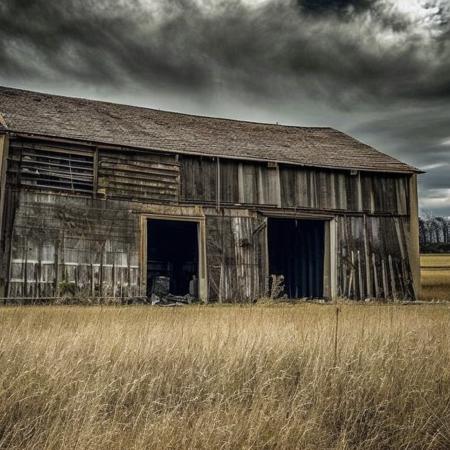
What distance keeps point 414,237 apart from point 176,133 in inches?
387

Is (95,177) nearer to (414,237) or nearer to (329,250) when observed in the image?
(329,250)

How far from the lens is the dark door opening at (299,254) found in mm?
21516

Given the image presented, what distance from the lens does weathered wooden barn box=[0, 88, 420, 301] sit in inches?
615

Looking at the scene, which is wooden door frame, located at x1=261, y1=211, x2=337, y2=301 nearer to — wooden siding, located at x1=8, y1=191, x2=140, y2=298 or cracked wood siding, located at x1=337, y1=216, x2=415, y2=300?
cracked wood siding, located at x1=337, y1=216, x2=415, y2=300

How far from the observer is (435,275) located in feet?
121

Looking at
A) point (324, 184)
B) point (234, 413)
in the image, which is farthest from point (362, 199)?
point (234, 413)

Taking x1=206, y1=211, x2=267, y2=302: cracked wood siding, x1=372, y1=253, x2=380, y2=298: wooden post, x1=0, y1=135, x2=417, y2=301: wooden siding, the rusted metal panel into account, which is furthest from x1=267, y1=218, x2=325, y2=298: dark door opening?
the rusted metal panel

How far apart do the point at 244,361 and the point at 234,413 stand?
1.33 m

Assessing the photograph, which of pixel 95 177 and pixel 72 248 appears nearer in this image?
pixel 72 248

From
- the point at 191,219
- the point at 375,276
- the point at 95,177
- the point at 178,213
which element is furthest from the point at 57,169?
the point at 375,276

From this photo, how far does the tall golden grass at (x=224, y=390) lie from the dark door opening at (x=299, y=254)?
1424 centimetres

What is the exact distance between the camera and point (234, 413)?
437 cm

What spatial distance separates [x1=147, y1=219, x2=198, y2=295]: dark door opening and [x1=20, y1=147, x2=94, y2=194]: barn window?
19.3ft

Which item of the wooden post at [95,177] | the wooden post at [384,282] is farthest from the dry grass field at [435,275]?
Answer: the wooden post at [95,177]
